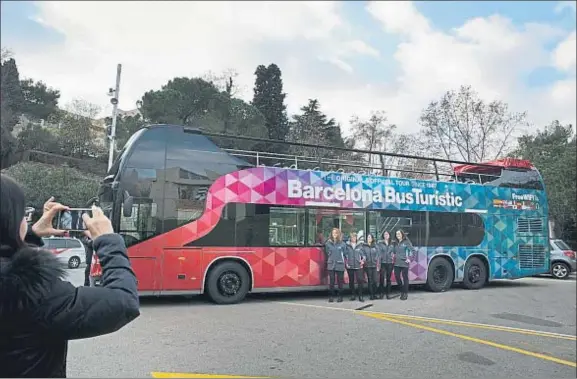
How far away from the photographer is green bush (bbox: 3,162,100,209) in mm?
3030

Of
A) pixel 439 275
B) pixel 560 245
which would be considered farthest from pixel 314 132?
pixel 560 245

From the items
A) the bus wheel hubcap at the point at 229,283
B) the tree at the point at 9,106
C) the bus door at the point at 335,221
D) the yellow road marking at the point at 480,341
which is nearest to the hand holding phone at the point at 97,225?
the tree at the point at 9,106

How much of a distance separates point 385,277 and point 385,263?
38cm

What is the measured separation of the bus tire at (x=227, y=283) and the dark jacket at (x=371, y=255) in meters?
2.93

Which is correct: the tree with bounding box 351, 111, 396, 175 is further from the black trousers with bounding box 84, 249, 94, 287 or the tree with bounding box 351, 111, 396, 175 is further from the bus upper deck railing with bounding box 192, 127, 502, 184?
the black trousers with bounding box 84, 249, 94, 287

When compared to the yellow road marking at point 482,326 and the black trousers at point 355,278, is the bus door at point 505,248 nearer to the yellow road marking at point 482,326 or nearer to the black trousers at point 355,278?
the black trousers at point 355,278

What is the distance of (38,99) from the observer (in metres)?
3.58

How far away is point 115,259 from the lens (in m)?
1.59

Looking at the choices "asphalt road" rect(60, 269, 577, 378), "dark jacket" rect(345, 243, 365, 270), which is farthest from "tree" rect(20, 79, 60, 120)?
"dark jacket" rect(345, 243, 365, 270)

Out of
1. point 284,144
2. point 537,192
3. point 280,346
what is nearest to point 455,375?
point 280,346

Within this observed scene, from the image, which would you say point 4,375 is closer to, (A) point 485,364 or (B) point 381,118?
(A) point 485,364

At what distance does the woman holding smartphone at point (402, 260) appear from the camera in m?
10.8

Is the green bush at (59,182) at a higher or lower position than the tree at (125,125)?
lower

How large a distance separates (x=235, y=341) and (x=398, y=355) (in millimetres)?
2106
